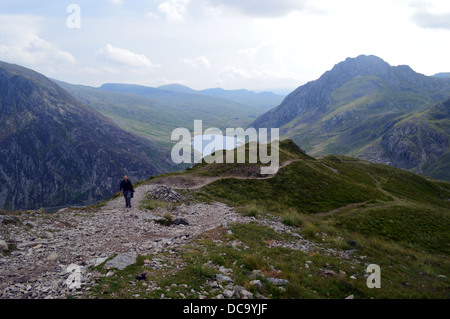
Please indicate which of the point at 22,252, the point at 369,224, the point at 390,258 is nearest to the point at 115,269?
the point at 22,252

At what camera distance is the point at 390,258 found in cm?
2297

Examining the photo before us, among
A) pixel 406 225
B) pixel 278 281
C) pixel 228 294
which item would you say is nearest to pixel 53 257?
pixel 228 294

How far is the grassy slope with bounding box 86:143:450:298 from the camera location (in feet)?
41.7

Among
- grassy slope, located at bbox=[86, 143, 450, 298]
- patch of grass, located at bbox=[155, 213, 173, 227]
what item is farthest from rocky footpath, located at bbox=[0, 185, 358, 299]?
grassy slope, located at bbox=[86, 143, 450, 298]

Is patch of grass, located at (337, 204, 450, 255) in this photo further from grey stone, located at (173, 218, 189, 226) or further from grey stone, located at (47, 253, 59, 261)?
grey stone, located at (47, 253, 59, 261)

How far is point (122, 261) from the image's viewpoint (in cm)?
1362

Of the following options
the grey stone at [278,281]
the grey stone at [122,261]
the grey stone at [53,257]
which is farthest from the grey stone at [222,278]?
the grey stone at [53,257]

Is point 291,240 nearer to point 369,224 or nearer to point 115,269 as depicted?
point 115,269

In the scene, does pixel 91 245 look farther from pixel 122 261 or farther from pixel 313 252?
pixel 313 252

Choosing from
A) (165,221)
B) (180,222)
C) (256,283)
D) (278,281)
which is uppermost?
(256,283)

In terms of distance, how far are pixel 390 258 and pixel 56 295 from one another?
2537 cm

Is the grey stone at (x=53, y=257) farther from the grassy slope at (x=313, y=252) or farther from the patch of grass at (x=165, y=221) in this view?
the patch of grass at (x=165, y=221)

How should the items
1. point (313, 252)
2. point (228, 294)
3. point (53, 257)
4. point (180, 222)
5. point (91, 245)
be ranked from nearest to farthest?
1. point (228, 294)
2. point (53, 257)
3. point (91, 245)
4. point (313, 252)
5. point (180, 222)

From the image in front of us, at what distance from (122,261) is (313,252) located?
47.5ft
